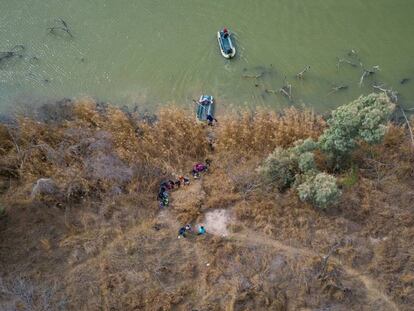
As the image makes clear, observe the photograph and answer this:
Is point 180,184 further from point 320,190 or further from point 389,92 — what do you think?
point 389,92

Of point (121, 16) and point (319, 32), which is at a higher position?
point (121, 16)

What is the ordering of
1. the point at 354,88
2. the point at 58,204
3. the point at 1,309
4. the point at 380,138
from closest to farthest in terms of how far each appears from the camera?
1. the point at 1,309
2. the point at 380,138
3. the point at 58,204
4. the point at 354,88

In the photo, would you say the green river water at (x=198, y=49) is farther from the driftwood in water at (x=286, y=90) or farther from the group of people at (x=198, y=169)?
the group of people at (x=198, y=169)

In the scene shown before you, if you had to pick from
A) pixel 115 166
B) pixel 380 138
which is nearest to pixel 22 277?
pixel 115 166

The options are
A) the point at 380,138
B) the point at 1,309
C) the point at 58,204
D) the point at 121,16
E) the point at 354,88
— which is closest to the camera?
the point at 1,309

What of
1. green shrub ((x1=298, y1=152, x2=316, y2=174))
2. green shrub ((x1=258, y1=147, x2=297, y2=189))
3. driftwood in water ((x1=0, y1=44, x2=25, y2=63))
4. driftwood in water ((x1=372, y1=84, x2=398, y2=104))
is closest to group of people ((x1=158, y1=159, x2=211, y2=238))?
green shrub ((x1=258, y1=147, x2=297, y2=189))

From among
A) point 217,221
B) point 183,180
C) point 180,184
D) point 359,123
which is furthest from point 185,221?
point 359,123

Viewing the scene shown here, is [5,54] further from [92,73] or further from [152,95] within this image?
[152,95]

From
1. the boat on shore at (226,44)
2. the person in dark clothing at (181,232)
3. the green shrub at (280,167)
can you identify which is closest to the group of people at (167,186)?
the person in dark clothing at (181,232)
